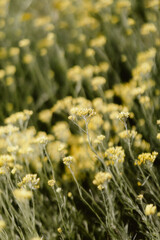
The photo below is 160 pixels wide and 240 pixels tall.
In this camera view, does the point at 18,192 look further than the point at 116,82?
No

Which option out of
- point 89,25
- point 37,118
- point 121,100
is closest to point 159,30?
point 121,100

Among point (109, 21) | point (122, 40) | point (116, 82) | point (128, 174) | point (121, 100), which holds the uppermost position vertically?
point (109, 21)

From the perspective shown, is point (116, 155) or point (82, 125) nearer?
point (116, 155)

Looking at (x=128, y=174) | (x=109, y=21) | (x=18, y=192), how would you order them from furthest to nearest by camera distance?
(x=109, y=21)
(x=128, y=174)
(x=18, y=192)

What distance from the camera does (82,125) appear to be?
1917 mm

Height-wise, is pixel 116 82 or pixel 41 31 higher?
pixel 41 31

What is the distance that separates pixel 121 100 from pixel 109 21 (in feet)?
3.58

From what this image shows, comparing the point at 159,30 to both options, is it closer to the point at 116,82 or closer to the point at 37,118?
the point at 116,82

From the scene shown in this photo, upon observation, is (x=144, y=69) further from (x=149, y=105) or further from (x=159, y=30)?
(x=159, y=30)

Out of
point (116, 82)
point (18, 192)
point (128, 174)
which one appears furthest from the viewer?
point (116, 82)

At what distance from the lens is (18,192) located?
1090 millimetres

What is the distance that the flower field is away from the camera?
1.23m

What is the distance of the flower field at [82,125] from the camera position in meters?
1.23

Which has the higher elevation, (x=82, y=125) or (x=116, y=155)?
(x=82, y=125)
